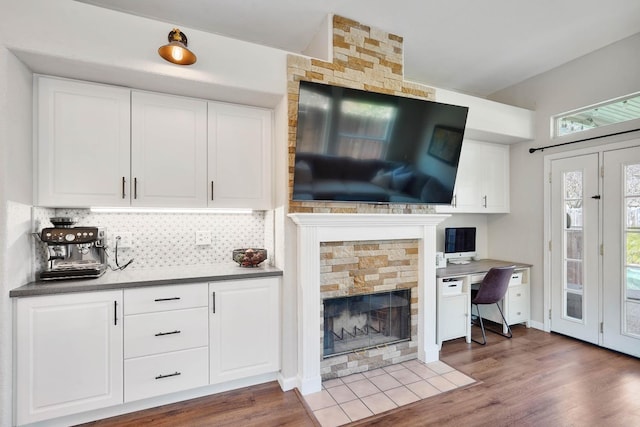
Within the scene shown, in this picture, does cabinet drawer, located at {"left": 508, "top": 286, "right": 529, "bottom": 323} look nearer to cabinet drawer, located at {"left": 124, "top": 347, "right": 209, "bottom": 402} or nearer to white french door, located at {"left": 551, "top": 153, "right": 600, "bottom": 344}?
white french door, located at {"left": 551, "top": 153, "right": 600, "bottom": 344}

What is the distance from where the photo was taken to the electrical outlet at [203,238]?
265cm

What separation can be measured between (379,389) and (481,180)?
2.77m

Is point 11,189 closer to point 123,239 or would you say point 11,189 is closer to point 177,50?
point 123,239

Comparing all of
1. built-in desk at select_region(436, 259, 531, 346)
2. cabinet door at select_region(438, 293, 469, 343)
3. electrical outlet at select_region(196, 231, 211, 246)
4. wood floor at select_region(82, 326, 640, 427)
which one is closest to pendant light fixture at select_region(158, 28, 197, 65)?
electrical outlet at select_region(196, 231, 211, 246)

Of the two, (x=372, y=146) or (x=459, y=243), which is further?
(x=459, y=243)

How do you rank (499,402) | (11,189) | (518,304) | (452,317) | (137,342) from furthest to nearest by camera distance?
(518,304), (452,317), (499,402), (137,342), (11,189)

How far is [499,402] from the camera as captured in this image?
220 centimetres

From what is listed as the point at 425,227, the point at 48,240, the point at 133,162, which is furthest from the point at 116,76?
the point at 425,227

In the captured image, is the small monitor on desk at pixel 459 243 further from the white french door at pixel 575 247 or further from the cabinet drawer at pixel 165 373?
the cabinet drawer at pixel 165 373

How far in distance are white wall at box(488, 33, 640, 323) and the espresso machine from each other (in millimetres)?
4499

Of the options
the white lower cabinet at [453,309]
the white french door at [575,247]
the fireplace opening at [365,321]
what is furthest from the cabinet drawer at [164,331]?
the white french door at [575,247]

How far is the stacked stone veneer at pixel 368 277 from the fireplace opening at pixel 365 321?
54 mm

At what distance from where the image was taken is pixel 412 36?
286 centimetres

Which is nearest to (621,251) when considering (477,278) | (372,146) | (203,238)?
(477,278)
